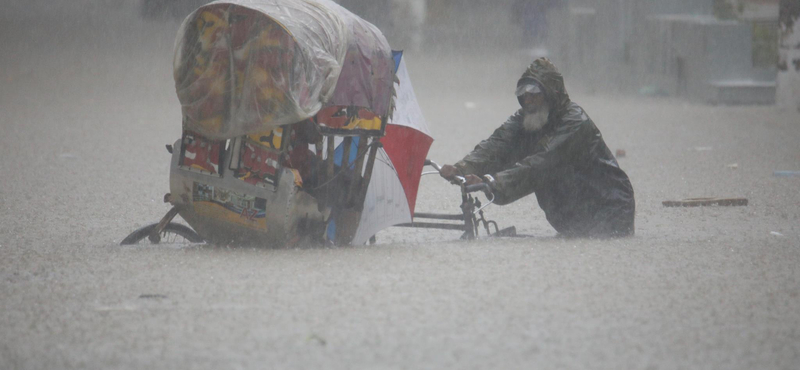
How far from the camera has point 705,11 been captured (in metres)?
18.6

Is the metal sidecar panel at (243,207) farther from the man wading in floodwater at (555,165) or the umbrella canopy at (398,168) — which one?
the man wading in floodwater at (555,165)

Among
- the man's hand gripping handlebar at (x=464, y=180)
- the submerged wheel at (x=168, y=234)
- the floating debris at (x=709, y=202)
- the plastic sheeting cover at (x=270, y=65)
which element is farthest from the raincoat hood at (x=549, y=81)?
the submerged wheel at (x=168, y=234)

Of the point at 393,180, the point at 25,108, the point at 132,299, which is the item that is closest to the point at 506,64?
the point at 25,108

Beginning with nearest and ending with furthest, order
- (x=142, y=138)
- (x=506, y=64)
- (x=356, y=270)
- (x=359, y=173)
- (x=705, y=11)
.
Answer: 1. (x=356, y=270)
2. (x=359, y=173)
3. (x=142, y=138)
4. (x=705, y=11)
5. (x=506, y=64)

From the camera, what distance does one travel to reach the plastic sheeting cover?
14.6 ft

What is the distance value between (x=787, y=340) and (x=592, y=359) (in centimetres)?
81

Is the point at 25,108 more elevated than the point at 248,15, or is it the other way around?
the point at 248,15

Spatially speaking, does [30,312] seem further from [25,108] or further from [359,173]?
[25,108]

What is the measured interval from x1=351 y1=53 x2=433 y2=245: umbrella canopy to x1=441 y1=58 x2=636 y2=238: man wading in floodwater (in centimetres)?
22

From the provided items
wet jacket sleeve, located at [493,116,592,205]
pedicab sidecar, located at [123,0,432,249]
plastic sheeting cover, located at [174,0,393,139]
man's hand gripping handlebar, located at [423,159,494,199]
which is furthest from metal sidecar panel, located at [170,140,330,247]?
wet jacket sleeve, located at [493,116,592,205]

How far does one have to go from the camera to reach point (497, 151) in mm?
5633

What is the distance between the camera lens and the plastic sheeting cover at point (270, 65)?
175 inches

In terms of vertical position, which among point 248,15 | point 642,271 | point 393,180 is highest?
point 248,15

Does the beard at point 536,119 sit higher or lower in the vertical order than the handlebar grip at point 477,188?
higher
